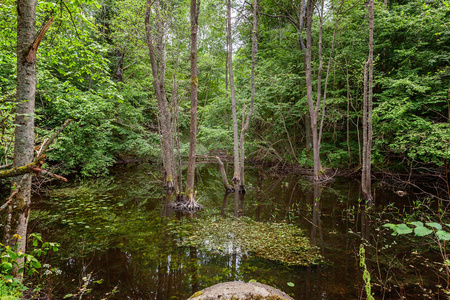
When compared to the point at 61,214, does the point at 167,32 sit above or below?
above

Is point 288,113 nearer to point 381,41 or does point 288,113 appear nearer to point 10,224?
point 381,41

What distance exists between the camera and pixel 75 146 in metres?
12.3

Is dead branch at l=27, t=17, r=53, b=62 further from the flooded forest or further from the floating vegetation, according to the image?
the floating vegetation

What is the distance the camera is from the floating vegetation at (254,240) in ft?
17.2

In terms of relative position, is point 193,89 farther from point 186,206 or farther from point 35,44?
point 35,44

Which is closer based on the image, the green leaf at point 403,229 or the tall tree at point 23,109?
the green leaf at point 403,229

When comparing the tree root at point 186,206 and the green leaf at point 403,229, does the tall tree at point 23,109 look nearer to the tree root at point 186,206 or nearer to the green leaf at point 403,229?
the green leaf at point 403,229

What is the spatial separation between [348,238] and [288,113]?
12991mm

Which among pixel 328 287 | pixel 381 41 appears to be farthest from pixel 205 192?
pixel 381 41

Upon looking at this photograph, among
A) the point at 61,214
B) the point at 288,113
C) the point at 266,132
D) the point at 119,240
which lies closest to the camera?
the point at 119,240

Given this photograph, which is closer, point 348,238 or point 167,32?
point 348,238

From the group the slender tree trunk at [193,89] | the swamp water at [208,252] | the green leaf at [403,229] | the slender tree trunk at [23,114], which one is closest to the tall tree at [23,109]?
the slender tree trunk at [23,114]

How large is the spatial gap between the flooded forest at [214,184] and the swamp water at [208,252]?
0.13 feet

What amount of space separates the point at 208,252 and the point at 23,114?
4434mm
